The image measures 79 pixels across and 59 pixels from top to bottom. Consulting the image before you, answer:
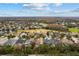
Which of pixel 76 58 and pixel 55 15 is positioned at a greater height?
pixel 55 15

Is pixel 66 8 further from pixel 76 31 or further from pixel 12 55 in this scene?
pixel 12 55

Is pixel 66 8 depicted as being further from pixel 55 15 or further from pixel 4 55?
pixel 4 55

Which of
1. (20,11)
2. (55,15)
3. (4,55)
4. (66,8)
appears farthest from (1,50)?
(66,8)

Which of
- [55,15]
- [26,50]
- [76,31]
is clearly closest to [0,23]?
[26,50]

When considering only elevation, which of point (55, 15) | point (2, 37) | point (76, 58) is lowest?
point (76, 58)

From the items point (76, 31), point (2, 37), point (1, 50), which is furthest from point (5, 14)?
point (76, 31)

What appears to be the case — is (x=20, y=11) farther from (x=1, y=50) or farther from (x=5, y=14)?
(x=1, y=50)

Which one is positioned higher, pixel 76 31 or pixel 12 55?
pixel 76 31
